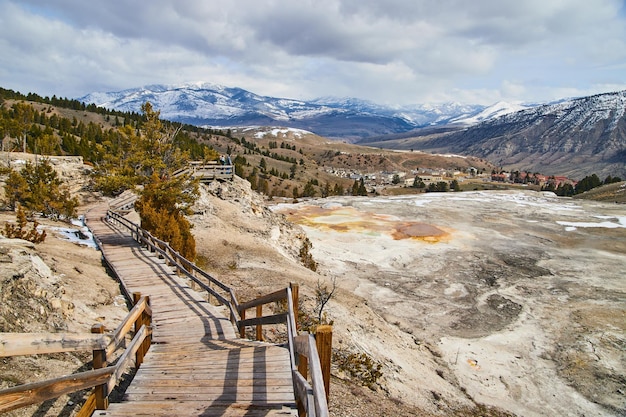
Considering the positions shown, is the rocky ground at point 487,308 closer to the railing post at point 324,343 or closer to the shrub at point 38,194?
the railing post at point 324,343

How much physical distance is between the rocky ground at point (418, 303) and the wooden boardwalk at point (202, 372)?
1.24 meters

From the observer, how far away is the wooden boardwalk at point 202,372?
233 inches

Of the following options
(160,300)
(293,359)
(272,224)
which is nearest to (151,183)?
(160,300)

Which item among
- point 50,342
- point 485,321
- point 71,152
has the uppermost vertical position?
point 71,152

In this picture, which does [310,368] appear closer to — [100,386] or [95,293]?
[100,386]

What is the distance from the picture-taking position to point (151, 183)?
2195 cm

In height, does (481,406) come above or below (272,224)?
below

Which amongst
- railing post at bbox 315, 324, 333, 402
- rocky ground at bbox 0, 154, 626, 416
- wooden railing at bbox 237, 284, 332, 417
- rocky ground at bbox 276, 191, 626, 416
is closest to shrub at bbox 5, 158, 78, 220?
rocky ground at bbox 0, 154, 626, 416

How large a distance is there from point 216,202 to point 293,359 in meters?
29.8

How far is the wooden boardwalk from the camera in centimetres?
591

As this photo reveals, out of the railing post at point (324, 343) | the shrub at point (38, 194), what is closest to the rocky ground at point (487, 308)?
the railing post at point (324, 343)

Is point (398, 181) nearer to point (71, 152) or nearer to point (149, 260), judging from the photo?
point (71, 152)

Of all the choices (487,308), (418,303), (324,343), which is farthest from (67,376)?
(487,308)

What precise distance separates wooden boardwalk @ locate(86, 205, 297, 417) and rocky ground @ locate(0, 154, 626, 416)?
4.07 feet
